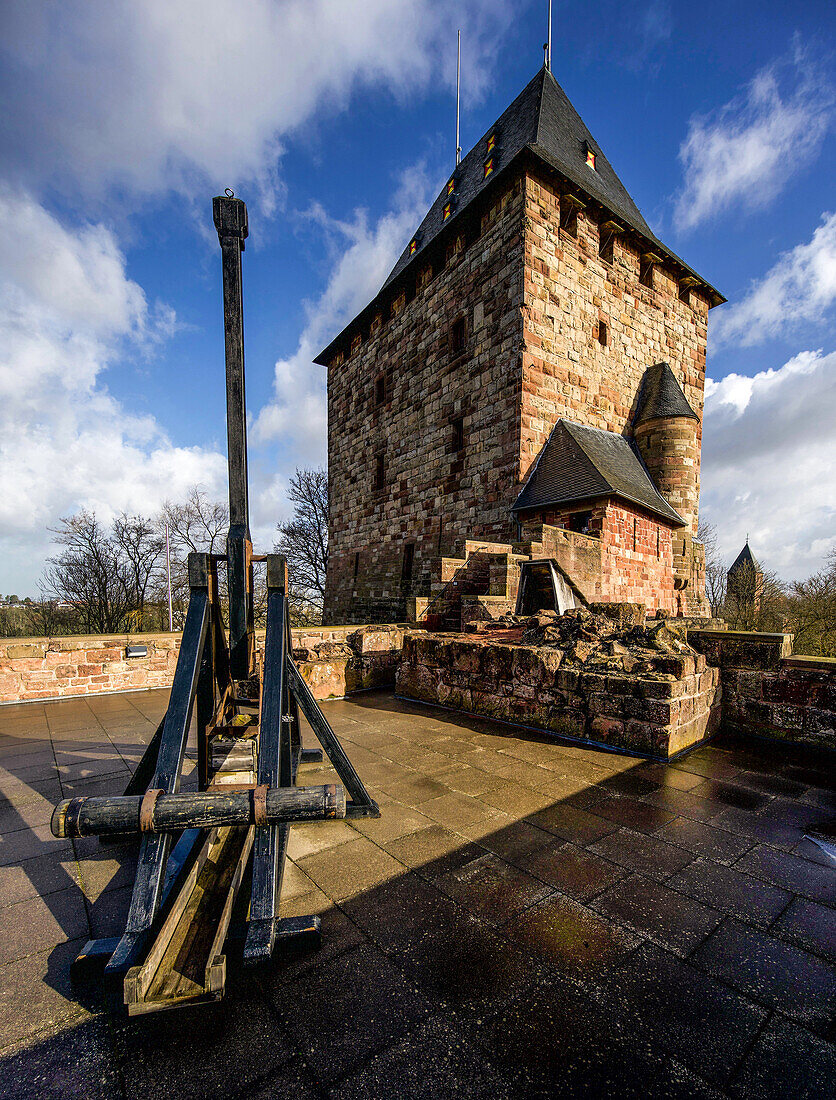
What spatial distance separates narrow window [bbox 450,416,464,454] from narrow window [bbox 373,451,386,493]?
3768 millimetres

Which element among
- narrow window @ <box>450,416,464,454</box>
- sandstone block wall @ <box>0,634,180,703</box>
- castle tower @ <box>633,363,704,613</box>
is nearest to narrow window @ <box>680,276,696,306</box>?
castle tower @ <box>633,363,704,613</box>

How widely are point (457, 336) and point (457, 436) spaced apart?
2.81 m

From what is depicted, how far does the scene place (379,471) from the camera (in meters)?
16.3

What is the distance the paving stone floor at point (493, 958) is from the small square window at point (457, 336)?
475 inches

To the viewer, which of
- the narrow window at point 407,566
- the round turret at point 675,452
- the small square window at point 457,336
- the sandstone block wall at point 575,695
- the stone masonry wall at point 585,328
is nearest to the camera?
the sandstone block wall at point 575,695

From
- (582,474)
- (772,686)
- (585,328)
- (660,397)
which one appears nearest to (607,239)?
(585,328)

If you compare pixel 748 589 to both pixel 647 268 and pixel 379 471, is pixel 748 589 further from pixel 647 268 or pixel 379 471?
pixel 379 471

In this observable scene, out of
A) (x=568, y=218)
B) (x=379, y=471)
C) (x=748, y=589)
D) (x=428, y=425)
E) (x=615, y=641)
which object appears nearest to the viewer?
(x=615, y=641)

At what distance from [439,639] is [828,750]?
351cm

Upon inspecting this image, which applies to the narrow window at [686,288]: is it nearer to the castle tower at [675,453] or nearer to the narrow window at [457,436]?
the castle tower at [675,453]

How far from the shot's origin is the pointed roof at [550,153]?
12.9 metres

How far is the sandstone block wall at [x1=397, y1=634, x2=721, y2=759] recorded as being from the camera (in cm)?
364

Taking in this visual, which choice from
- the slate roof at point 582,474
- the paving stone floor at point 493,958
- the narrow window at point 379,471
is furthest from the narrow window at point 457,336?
the paving stone floor at point 493,958

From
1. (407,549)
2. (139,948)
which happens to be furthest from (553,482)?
(139,948)
